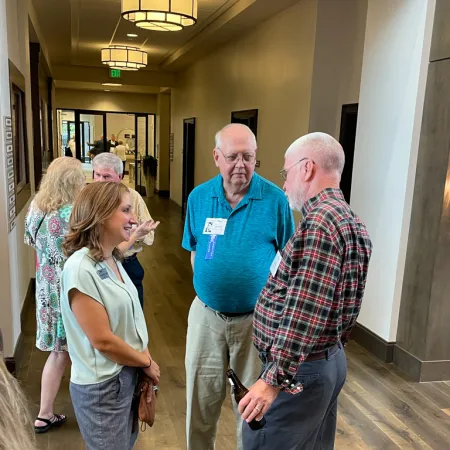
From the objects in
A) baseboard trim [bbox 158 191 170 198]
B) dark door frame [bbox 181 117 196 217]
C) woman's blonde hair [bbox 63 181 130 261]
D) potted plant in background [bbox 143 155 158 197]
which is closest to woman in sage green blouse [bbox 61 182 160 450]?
woman's blonde hair [bbox 63 181 130 261]

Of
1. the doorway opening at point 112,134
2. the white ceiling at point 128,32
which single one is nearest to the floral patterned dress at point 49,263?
the white ceiling at point 128,32

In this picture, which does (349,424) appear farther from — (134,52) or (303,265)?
(134,52)

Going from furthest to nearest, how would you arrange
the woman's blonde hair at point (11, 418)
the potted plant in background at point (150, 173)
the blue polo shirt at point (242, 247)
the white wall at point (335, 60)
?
the potted plant in background at point (150, 173) < the white wall at point (335, 60) < the blue polo shirt at point (242, 247) < the woman's blonde hair at point (11, 418)

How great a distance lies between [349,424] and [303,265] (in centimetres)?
186

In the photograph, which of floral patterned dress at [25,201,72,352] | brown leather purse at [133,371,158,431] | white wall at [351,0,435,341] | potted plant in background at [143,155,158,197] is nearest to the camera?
brown leather purse at [133,371,158,431]

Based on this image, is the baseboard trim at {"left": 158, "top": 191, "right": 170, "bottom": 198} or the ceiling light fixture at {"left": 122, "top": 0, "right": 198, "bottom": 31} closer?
the ceiling light fixture at {"left": 122, "top": 0, "right": 198, "bottom": 31}

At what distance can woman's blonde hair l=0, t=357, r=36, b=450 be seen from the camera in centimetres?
59

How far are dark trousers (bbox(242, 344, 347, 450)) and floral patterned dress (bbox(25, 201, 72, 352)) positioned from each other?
1.40 metres

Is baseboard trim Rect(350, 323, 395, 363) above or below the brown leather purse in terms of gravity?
below

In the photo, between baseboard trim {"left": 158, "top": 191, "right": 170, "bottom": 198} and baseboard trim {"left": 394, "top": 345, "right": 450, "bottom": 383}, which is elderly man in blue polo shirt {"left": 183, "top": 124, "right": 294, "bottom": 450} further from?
baseboard trim {"left": 158, "top": 191, "right": 170, "bottom": 198}

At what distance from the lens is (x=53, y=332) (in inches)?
103

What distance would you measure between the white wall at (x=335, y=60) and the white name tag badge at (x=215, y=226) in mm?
3255

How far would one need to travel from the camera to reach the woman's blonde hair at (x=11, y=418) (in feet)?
1.95

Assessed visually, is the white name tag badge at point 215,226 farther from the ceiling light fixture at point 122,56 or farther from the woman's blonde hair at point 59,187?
the ceiling light fixture at point 122,56
